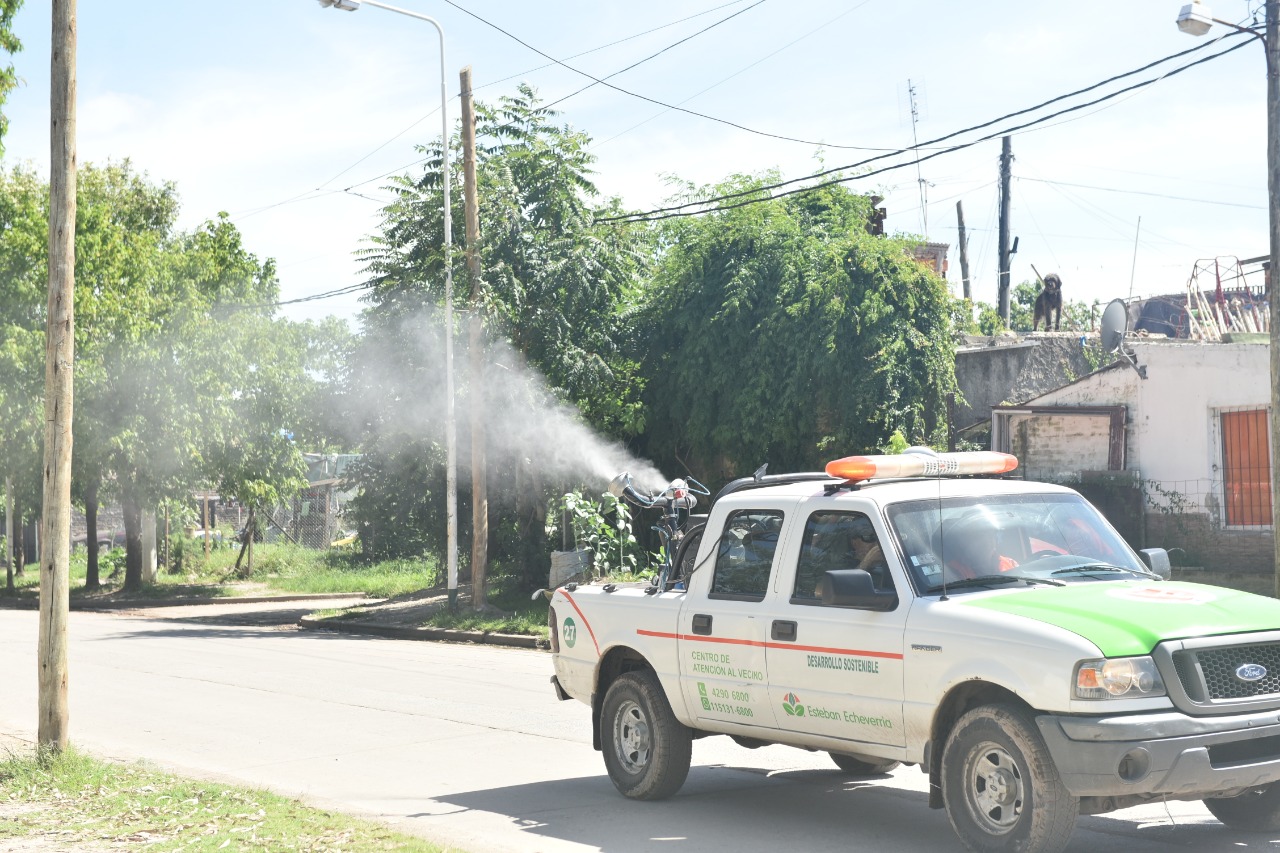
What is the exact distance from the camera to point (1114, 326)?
2003 cm

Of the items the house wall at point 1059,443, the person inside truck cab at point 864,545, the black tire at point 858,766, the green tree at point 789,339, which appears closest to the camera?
the person inside truck cab at point 864,545

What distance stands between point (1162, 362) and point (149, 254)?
24.1 meters

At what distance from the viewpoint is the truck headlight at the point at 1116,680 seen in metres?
5.84

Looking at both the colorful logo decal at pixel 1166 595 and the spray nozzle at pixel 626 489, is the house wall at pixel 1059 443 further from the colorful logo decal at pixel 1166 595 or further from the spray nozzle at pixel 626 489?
the colorful logo decal at pixel 1166 595

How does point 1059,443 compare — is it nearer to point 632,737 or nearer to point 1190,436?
point 1190,436

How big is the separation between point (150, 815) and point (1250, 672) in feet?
20.7

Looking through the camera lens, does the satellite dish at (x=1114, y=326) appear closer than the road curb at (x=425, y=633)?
Yes

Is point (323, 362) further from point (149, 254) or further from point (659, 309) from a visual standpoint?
point (659, 309)

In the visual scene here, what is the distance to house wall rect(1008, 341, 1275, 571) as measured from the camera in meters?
18.8

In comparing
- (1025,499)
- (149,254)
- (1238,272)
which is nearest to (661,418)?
(1238,272)

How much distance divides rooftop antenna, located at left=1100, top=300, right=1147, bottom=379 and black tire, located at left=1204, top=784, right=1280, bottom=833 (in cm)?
1385

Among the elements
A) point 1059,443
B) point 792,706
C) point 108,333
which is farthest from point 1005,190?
point 792,706

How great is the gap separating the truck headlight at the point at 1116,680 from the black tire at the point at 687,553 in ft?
9.55

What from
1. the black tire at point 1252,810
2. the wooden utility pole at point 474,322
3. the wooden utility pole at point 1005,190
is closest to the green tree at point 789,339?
the wooden utility pole at point 474,322
